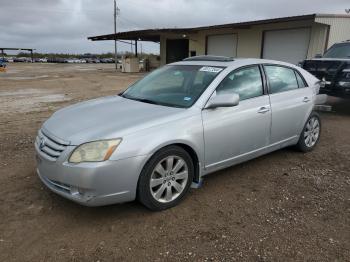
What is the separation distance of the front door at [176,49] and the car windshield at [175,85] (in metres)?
25.4

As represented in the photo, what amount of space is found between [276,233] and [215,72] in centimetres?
200

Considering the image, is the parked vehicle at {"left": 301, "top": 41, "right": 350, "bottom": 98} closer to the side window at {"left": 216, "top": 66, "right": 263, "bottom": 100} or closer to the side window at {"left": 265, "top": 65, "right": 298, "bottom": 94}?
the side window at {"left": 265, "top": 65, "right": 298, "bottom": 94}

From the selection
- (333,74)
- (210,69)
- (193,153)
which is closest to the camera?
(193,153)

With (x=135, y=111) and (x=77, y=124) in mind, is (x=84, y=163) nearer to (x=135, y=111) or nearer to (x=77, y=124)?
(x=77, y=124)

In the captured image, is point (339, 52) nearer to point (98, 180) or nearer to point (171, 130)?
point (171, 130)

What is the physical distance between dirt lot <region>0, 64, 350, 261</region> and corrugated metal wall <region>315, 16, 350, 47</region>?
12816mm

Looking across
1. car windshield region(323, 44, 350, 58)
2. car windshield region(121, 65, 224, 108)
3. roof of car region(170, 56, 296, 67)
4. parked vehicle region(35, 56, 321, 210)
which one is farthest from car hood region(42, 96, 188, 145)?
car windshield region(323, 44, 350, 58)

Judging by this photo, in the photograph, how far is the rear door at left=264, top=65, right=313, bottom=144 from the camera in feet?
14.9

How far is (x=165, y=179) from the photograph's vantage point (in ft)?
11.2

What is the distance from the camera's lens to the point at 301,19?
50.2 feet

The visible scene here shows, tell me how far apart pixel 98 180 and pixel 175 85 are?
1.84 metres

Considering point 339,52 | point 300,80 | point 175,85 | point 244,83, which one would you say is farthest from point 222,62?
point 339,52

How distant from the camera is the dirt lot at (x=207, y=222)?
2.83 metres

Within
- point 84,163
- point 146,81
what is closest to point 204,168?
point 84,163
